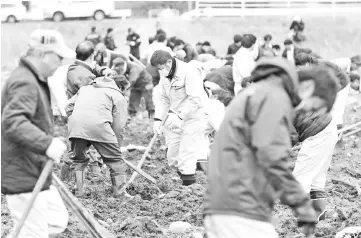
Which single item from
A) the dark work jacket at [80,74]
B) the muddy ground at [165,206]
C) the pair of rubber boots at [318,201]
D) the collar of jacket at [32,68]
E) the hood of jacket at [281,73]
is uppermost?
the hood of jacket at [281,73]

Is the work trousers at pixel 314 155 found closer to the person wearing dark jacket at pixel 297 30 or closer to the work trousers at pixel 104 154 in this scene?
the work trousers at pixel 104 154

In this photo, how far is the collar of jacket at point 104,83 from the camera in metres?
9.56

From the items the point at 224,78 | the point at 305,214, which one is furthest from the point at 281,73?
the point at 224,78

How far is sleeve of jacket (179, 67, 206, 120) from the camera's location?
1027 centimetres

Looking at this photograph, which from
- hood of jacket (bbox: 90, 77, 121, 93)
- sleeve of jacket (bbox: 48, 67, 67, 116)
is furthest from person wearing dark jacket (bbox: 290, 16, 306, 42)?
hood of jacket (bbox: 90, 77, 121, 93)

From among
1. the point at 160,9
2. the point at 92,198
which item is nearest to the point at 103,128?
the point at 92,198

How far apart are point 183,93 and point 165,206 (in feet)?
5.54

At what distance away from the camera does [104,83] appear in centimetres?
961

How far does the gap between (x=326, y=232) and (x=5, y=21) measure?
2600 centimetres

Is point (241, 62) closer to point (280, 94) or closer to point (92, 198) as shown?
point (92, 198)

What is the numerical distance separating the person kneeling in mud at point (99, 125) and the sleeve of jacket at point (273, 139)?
4993mm

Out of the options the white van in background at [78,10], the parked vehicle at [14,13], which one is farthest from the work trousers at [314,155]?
the white van in background at [78,10]

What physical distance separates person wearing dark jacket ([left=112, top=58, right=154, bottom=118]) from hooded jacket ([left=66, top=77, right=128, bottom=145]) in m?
5.48

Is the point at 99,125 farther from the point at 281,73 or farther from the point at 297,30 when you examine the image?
the point at 297,30
